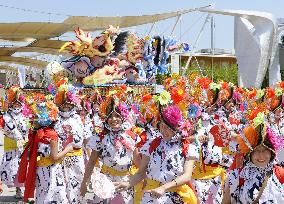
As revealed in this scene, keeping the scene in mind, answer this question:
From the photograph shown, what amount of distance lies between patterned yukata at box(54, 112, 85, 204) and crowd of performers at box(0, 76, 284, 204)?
0.01 m

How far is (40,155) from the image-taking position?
254 inches

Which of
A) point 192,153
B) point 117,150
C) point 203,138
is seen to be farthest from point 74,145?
point 192,153

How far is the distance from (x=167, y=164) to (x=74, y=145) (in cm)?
260

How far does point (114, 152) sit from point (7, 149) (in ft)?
13.4

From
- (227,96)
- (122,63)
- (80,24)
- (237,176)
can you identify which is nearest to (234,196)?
(237,176)

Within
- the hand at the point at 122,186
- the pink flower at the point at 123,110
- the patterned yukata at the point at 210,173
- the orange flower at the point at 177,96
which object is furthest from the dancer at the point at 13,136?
the orange flower at the point at 177,96

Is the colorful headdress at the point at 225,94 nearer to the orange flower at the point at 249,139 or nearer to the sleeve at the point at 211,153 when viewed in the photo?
the sleeve at the point at 211,153

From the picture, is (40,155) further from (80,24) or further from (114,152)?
(80,24)

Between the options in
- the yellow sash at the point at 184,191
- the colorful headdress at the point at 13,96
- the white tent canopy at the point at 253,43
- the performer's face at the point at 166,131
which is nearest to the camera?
the yellow sash at the point at 184,191

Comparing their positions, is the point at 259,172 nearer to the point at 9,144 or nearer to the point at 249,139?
the point at 249,139

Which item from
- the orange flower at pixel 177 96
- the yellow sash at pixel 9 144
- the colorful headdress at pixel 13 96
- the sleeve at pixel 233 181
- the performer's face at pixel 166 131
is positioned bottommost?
the yellow sash at pixel 9 144

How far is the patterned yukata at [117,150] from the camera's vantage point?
239 inches

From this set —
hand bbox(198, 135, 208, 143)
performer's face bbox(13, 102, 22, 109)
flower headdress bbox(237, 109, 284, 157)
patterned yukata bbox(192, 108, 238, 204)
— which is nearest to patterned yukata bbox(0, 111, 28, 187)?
performer's face bbox(13, 102, 22, 109)

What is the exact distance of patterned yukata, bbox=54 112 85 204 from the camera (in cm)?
705
